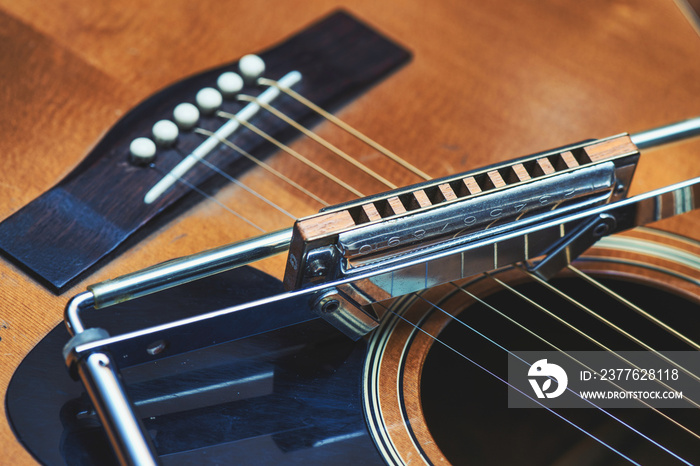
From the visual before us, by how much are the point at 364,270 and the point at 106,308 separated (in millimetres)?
216

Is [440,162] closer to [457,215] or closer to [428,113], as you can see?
[428,113]

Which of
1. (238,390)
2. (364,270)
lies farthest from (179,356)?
(364,270)

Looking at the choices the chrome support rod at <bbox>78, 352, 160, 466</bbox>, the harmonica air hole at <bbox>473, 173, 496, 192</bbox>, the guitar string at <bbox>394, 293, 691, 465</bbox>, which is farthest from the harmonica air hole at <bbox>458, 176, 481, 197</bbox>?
the chrome support rod at <bbox>78, 352, 160, 466</bbox>

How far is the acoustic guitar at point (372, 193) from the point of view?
1.95 ft

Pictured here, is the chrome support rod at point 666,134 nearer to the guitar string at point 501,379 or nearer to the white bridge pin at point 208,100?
the guitar string at point 501,379

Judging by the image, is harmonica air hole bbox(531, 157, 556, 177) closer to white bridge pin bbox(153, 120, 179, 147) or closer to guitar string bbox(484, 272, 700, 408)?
guitar string bbox(484, 272, 700, 408)

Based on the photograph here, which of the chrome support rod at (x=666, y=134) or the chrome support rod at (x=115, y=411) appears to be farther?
the chrome support rod at (x=666, y=134)

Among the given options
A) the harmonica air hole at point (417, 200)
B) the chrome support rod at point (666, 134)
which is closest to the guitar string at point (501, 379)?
the harmonica air hole at point (417, 200)

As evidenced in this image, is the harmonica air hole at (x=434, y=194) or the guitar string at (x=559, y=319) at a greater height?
the harmonica air hole at (x=434, y=194)

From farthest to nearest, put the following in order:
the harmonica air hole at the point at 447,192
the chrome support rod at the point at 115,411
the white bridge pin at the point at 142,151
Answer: the white bridge pin at the point at 142,151
the harmonica air hole at the point at 447,192
the chrome support rod at the point at 115,411

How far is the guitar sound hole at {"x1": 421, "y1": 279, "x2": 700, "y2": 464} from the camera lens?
0.63 m

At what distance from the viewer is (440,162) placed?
80cm

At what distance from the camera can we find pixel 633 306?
714mm

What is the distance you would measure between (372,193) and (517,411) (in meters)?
0.25
